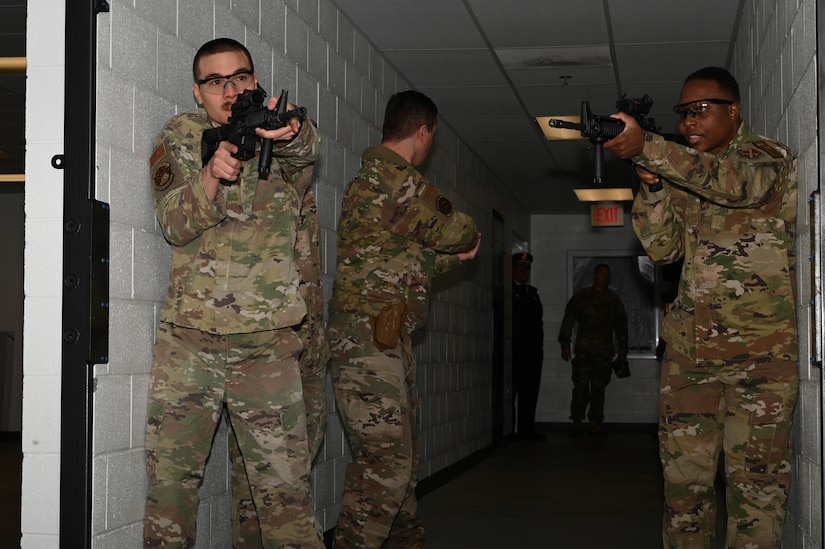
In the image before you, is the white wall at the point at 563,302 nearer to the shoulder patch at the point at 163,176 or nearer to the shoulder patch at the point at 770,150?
the shoulder patch at the point at 770,150

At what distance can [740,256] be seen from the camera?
9.53ft

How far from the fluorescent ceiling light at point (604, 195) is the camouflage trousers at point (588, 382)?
5.56 feet

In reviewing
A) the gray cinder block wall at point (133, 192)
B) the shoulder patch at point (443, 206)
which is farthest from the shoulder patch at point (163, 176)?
the shoulder patch at point (443, 206)

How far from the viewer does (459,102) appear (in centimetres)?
636

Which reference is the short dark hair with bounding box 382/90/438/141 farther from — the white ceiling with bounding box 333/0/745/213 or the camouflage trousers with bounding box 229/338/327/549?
the camouflage trousers with bounding box 229/338/327/549

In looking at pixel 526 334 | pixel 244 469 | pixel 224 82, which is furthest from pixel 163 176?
pixel 526 334

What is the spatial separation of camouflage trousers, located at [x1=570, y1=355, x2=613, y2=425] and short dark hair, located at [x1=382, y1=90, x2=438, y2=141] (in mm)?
6659

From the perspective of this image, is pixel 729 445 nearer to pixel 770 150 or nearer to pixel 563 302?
pixel 770 150

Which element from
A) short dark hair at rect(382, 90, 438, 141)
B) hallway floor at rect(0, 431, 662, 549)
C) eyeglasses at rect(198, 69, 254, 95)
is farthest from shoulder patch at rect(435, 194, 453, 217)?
hallway floor at rect(0, 431, 662, 549)

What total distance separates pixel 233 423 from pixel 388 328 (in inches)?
38.4

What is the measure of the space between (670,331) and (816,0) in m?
1.10

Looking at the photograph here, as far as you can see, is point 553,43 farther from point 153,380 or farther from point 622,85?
point 153,380

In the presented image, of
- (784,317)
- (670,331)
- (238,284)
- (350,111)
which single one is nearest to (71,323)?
(238,284)

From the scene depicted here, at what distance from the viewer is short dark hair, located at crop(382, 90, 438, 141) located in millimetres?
3773
